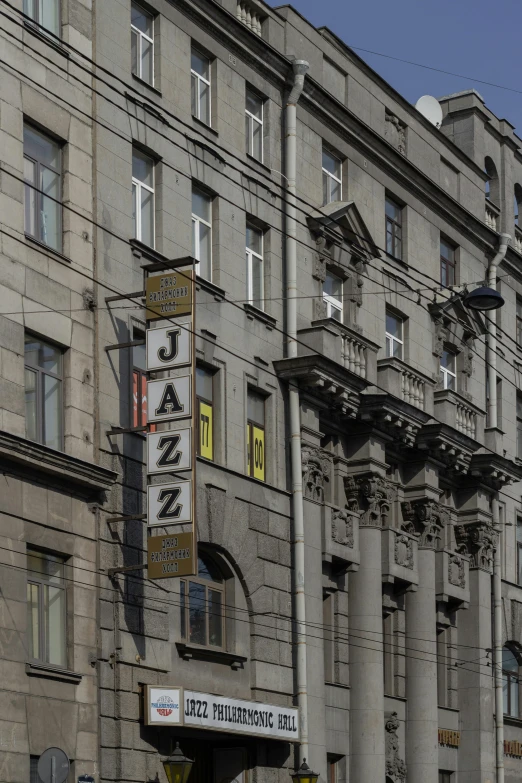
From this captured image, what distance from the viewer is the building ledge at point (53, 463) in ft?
86.9

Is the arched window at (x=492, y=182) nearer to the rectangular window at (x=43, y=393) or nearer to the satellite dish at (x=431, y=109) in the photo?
the satellite dish at (x=431, y=109)

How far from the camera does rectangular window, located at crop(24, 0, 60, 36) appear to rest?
29302mm

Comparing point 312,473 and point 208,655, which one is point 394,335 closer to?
point 312,473

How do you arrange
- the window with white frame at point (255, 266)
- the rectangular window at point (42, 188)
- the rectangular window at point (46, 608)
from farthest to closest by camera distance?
the window with white frame at point (255, 266) < the rectangular window at point (42, 188) < the rectangular window at point (46, 608)

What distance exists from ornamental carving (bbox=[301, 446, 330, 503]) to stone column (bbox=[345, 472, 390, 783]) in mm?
1872

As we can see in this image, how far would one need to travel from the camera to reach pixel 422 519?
135 ft

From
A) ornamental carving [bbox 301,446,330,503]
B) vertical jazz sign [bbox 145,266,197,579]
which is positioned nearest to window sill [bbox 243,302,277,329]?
ornamental carving [bbox 301,446,330,503]

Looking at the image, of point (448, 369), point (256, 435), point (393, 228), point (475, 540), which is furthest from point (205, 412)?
point (448, 369)

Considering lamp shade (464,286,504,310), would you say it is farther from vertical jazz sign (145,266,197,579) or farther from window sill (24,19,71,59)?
window sill (24,19,71,59)

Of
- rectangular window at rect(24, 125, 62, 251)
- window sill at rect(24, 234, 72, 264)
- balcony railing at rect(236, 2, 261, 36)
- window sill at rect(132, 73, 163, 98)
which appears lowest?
window sill at rect(24, 234, 72, 264)

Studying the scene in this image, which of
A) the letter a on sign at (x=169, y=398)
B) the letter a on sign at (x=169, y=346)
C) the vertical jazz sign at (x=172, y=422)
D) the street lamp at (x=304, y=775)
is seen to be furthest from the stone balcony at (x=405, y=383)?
the letter a on sign at (x=169, y=398)

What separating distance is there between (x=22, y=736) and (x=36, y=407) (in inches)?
213

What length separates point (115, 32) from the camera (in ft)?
103

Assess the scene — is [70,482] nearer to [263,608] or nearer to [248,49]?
[263,608]
